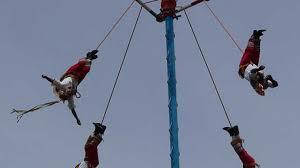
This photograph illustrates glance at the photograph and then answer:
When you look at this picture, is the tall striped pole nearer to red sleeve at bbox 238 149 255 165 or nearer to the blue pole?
the blue pole

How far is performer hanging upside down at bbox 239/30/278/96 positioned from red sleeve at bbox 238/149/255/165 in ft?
4.82

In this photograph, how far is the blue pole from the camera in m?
14.9

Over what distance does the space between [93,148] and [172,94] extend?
225 centimetres

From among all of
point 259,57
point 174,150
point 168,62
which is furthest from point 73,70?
point 259,57

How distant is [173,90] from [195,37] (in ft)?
8.43


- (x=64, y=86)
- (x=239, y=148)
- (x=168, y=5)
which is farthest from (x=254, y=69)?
(x=64, y=86)

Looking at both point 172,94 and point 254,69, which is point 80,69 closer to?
point 172,94

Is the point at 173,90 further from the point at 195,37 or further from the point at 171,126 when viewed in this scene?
the point at 195,37

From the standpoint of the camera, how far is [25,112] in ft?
53.2

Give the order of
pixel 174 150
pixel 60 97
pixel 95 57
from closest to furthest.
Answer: pixel 174 150, pixel 60 97, pixel 95 57

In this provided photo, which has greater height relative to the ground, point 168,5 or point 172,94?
point 168,5

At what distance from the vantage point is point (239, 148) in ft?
51.6

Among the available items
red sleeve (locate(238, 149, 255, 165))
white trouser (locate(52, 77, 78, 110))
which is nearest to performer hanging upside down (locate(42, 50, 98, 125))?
white trouser (locate(52, 77, 78, 110))

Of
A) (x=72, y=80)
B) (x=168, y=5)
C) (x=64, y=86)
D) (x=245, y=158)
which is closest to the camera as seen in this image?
(x=245, y=158)
